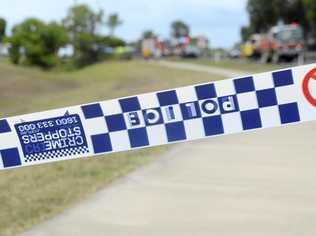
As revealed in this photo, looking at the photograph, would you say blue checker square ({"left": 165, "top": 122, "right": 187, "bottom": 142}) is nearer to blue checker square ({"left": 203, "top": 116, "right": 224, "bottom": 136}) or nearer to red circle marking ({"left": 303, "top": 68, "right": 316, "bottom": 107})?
blue checker square ({"left": 203, "top": 116, "right": 224, "bottom": 136})

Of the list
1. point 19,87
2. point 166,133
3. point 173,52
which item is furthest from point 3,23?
point 173,52

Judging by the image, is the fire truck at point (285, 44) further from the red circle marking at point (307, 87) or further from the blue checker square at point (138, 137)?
the blue checker square at point (138, 137)

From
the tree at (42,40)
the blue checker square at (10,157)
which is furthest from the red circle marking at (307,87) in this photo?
the tree at (42,40)

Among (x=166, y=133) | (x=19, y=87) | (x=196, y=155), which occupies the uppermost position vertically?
(x=166, y=133)

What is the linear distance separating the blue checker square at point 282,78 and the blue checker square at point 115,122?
119cm

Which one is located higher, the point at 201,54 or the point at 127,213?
the point at 127,213

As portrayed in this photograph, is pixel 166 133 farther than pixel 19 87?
No

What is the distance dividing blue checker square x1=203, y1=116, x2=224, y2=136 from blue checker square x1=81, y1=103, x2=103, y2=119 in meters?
0.81

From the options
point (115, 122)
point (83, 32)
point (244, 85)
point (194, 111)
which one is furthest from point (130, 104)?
point (83, 32)

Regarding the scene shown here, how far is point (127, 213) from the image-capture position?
597cm

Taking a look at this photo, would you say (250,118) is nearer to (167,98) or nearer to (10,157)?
(167,98)

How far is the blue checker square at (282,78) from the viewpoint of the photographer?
4.84 meters

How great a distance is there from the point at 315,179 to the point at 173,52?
77690 millimetres

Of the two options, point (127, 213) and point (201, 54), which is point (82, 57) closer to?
point (201, 54)
